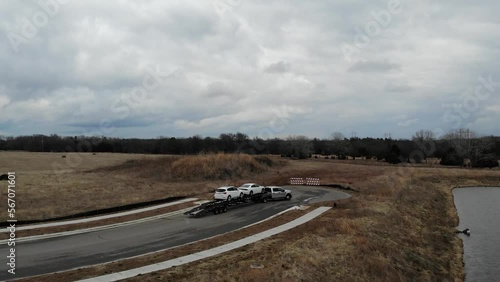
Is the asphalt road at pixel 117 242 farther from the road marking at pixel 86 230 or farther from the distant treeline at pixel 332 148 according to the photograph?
the distant treeline at pixel 332 148

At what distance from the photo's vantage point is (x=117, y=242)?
24.0 metres

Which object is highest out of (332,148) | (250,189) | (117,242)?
(332,148)

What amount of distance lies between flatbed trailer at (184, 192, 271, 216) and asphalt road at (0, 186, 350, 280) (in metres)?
0.54

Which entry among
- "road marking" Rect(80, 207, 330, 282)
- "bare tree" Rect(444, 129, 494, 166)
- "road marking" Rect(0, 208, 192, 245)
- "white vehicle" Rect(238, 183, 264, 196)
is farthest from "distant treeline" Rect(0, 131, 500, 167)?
"road marking" Rect(80, 207, 330, 282)

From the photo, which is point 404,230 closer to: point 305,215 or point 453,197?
point 305,215

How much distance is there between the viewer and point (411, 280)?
2305cm

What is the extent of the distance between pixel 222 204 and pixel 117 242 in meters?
12.6

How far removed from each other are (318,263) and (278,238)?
4150mm

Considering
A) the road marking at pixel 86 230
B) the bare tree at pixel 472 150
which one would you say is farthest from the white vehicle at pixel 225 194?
the bare tree at pixel 472 150

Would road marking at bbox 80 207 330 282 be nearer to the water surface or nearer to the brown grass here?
the water surface

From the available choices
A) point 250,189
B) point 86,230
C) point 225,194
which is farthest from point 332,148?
point 86,230

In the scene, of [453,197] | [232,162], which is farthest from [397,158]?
[232,162]

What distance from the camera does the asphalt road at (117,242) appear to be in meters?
19.5

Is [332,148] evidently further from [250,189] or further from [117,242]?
[117,242]
